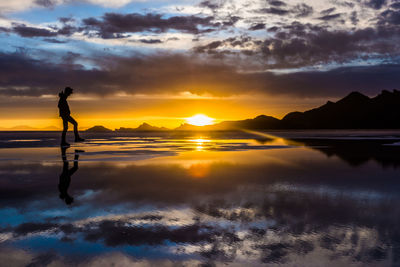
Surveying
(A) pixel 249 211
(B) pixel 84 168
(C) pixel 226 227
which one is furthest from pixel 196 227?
(B) pixel 84 168

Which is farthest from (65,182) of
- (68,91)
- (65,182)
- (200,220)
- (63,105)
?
(68,91)

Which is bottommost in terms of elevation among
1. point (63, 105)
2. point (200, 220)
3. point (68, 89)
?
point (200, 220)

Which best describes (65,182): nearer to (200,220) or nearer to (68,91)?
(200,220)

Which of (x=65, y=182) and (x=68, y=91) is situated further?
(x=68, y=91)

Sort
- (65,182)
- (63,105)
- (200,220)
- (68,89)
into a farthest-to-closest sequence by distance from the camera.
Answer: (68,89) → (63,105) → (65,182) → (200,220)

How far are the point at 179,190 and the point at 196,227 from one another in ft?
9.49

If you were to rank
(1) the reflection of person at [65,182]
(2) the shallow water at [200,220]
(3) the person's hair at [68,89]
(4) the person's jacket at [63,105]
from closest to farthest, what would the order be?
(2) the shallow water at [200,220]
(1) the reflection of person at [65,182]
(4) the person's jacket at [63,105]
(3) the person's hair at [68,89]

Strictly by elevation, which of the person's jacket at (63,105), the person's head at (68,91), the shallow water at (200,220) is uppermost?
the person's head at (68,91)

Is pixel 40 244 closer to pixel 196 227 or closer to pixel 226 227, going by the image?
pixel 196 227

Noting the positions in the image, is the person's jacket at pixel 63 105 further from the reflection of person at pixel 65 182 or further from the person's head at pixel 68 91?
the reflection of person at pixel 65 182

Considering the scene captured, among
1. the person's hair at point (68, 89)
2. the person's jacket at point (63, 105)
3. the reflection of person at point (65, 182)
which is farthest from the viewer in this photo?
the person's hair at point (68, 89)

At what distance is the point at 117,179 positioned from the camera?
9.18 metres

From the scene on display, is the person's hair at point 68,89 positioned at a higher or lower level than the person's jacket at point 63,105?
higher

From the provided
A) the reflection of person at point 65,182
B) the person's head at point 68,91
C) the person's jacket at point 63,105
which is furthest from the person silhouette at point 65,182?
the person's head at point 68,91
